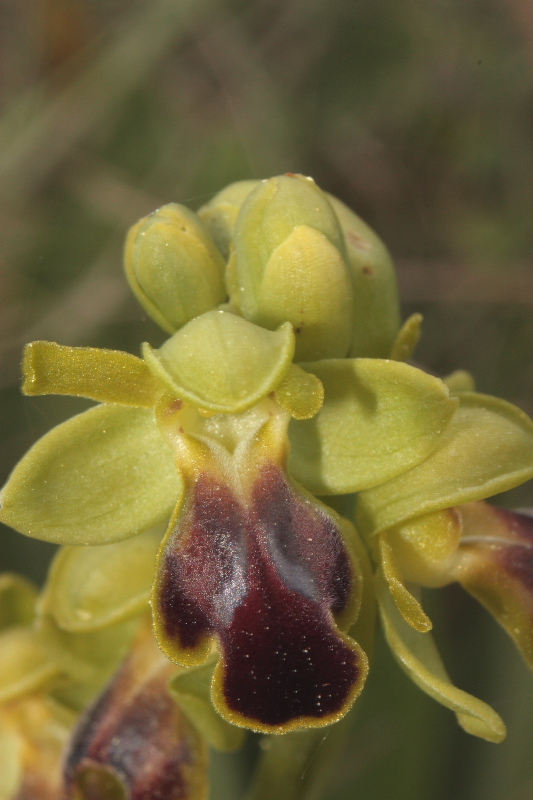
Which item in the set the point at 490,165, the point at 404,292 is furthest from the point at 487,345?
the point at 490,165

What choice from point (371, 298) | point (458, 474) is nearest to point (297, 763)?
point (458, 474)

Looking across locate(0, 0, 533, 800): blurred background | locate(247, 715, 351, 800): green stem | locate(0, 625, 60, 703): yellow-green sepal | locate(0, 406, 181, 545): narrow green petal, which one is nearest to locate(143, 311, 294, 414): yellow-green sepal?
locate(0, 406, 181, 545): narrow green petal

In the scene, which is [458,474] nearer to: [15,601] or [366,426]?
[366,426]

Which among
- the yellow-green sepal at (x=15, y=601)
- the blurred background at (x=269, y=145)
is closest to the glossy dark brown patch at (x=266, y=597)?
the yellow-green sepal at (x=15, y=601)

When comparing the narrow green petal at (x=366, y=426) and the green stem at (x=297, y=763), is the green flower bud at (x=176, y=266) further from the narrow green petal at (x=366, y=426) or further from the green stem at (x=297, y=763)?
the green stem at (x=297, y=763)

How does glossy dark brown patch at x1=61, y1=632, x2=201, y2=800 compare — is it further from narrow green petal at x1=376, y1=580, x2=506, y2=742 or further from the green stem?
narrow green petal at x1=376, y1=580, x2=506, y2=742

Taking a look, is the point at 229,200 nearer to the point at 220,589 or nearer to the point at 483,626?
the point at 220,589
